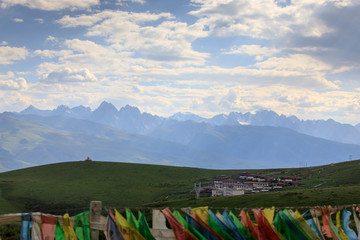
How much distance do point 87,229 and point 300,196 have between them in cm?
5208

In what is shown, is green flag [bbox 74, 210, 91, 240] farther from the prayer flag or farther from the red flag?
the prayer flag

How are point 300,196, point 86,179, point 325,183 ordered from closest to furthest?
point 300,196 → point 325,183 → point 86,179

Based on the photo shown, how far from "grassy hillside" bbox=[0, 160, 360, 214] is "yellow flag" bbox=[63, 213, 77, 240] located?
150 ft

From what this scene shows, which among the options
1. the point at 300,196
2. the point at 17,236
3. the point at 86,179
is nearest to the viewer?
the point at 17,236

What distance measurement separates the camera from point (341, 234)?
16750 mm

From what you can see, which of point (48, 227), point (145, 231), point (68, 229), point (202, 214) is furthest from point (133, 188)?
point (145, 231)

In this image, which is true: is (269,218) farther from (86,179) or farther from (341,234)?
(86,179)

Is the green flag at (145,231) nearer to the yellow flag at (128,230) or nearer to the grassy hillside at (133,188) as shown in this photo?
A: the yellow flag at (128,230)

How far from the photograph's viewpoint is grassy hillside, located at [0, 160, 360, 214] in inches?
2474

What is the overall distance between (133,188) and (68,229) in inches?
4413

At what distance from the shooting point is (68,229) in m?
14.3

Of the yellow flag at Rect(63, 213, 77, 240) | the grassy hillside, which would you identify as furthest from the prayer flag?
the grassy hillside

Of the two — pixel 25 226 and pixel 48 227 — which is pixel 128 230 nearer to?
pixel 48 227

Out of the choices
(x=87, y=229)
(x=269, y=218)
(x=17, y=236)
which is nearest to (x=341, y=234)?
(x=269, y=218)
